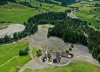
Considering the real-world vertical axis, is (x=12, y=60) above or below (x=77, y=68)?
below

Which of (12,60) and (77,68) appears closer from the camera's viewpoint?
(77,68)

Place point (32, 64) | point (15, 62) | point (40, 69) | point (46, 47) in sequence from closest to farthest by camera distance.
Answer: point (40, 69)
point (32, 64)
point (15, 62)
point (46, 47)

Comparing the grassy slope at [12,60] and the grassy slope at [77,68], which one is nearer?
the grassy slope at [77,68]

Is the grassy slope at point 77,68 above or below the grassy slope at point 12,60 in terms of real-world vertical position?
above

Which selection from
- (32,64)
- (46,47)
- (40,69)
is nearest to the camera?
(40,69)

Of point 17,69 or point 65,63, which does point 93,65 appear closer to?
point 65,63

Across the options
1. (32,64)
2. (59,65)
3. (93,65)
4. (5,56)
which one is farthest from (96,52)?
(5,56)

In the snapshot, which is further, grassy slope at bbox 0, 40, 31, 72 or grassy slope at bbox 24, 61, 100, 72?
grassy slope at bbox 0, 40, 31, 72

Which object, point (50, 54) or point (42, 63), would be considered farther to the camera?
point (50, 54)

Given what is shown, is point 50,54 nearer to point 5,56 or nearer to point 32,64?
point 32,64

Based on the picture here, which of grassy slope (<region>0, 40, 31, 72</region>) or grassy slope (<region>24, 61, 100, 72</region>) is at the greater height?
grassy slope (<region>24, 61, 100, 72</region>)
